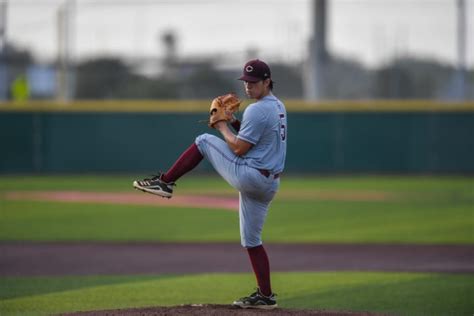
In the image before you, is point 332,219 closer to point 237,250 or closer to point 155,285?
point 237,250

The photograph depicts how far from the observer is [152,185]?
6.44 m

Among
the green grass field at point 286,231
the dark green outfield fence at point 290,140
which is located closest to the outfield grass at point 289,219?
the green grass field at point 286,231

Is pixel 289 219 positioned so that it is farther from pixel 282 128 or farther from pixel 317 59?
pixel 317 59

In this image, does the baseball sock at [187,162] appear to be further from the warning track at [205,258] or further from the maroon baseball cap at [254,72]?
the warning track at [205,258]

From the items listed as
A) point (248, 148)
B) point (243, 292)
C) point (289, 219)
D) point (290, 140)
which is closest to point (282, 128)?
point (248, 148)

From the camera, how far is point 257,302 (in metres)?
6.66

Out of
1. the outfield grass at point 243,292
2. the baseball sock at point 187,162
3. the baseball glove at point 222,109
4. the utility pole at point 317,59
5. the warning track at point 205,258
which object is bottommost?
the warning track at point 205,258

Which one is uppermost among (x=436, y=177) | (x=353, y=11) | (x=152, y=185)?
(x=353, y=11)

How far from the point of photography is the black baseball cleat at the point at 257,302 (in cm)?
663

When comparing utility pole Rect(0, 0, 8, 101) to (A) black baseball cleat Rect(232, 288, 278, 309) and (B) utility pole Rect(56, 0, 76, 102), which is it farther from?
(A) black baseball cleat Rect(232, 288, 278, 309)

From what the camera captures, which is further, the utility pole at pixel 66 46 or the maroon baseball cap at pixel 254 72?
the utility pole at pixel 66 46

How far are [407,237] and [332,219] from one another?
2.49 meters

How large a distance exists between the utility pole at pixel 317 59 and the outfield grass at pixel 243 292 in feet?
52.3

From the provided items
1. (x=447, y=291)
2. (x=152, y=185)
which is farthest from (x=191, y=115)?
(x=152, y=185)
